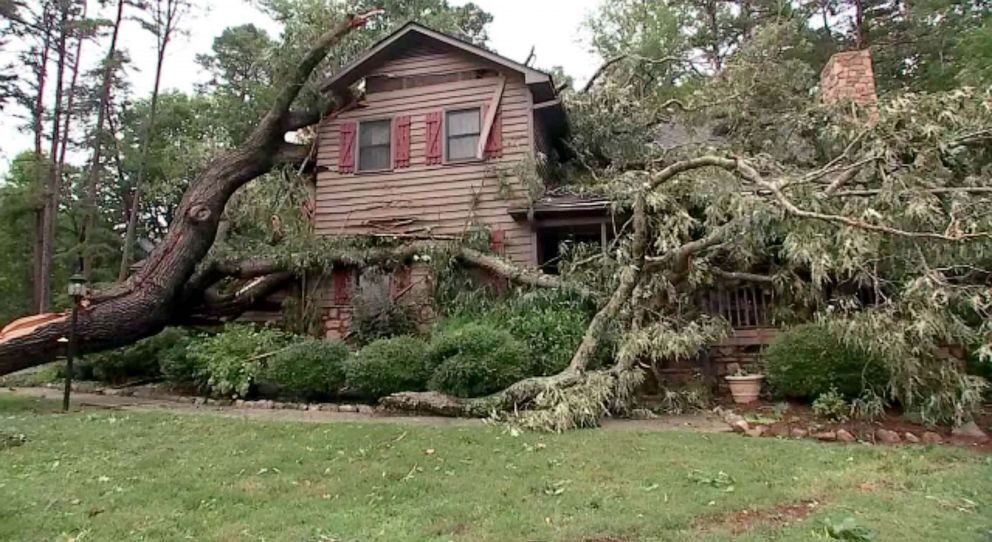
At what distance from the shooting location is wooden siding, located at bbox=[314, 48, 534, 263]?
11.4 metres

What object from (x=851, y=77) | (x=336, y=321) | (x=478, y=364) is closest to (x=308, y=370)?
(x=478, y=364)

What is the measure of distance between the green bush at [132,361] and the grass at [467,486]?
4976 mm

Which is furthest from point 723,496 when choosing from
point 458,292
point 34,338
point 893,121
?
point 34,338

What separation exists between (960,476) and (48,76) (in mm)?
23051

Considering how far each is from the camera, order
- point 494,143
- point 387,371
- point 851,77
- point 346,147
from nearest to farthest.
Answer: point 387,371 → point 494,143 → point 346,147 → point 851,77

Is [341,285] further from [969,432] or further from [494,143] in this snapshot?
[969,432]

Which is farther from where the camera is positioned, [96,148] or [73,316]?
[96,148]

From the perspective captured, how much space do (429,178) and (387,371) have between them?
4616 millimetres

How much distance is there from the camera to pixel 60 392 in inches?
415

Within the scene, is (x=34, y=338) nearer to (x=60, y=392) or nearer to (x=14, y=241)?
(x=60, y=392)

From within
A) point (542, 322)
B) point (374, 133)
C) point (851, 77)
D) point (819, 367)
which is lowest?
point (819, 367)

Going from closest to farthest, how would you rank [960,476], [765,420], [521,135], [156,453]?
[960,476], [156,453], [765,420], [521,135]

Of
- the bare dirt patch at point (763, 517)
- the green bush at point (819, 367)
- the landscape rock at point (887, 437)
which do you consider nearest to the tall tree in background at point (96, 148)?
the green bush at point (819, 367)

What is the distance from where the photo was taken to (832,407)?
23.0ft
